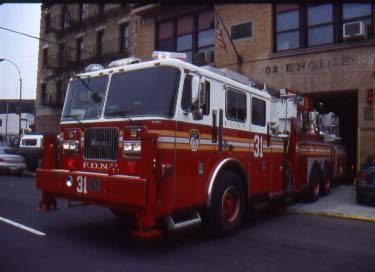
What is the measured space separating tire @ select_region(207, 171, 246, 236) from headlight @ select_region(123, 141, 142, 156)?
5.23 feet

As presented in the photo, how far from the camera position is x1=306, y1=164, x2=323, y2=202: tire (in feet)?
35.3

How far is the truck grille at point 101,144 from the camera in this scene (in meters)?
6.11

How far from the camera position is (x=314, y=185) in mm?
10977

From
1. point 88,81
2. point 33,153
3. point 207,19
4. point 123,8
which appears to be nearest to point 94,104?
point 88,81

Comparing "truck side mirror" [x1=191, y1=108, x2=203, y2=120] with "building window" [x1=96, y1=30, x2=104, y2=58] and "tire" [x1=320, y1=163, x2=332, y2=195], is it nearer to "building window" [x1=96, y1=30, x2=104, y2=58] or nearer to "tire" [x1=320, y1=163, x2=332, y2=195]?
"tire" [x1=320, y1=163, x2=332, y2=195]

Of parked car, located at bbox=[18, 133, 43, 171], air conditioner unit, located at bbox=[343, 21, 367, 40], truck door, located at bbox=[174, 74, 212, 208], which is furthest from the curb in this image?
parked car, located at bbox=[18, 133, 43, 171]

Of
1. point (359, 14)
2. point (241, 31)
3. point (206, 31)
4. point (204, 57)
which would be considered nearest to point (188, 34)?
point (206, 31)

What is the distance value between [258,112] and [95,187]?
12.4 feet

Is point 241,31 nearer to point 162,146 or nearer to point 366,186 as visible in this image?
point 366,186

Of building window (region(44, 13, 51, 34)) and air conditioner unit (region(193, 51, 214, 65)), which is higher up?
building window (region(44, 13, 51, 34))

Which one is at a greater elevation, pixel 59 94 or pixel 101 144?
pixel 59 94

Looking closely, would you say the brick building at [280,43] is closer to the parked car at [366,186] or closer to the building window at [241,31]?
the building window at [241,31]

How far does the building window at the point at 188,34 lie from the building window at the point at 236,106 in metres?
12.2

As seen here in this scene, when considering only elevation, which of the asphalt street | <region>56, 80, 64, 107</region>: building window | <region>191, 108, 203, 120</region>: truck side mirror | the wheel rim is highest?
<region>56, 80, 64, 107</region>: building window
